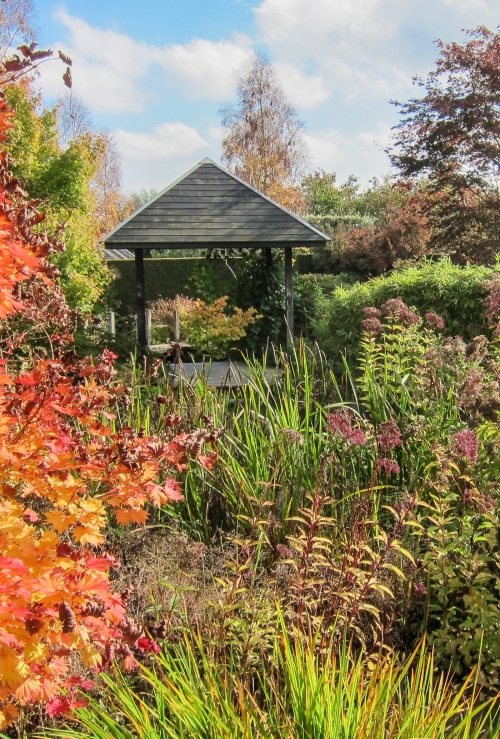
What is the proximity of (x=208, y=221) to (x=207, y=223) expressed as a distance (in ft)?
0.16

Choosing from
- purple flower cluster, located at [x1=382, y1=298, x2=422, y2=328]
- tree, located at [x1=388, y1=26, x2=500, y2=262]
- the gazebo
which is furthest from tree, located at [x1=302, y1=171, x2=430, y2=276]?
purple flower cluster, located at [x1=382, y1=298, x2=422, y2=328]

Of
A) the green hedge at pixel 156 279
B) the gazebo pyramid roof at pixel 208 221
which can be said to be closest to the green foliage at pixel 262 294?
the gazebo pyramid roof at pixel 208 221

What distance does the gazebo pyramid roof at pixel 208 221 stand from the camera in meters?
9.05

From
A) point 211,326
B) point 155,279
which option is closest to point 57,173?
point 211,326

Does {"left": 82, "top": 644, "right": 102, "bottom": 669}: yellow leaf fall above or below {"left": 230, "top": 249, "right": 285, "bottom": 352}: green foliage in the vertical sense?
below

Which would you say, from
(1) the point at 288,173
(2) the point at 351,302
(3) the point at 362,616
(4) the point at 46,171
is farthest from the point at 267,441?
(1) the point at 288,173

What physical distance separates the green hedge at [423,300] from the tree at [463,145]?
24.9 ft

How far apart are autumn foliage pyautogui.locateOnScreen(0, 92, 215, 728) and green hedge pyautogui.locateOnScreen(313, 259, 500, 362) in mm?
4453

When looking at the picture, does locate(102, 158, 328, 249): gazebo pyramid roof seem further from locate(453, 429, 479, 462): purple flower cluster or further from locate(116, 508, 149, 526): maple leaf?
locate(116, 508, 149, 526): maple leaf

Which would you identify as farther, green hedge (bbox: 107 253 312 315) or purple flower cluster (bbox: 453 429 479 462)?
green hedge (bbox: 107 253 312 315)

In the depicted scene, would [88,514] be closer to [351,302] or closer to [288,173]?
[351,302]

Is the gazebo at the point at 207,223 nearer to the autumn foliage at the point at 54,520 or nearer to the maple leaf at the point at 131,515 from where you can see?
the autumn foliage at the point at 54,520

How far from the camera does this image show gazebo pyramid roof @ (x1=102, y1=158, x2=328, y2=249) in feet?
29.7

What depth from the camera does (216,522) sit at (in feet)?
12.7
